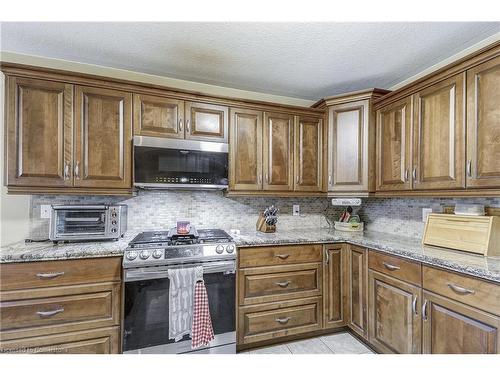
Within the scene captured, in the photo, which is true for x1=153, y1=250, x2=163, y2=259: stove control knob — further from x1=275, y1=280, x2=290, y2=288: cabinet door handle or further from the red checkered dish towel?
x1=275, y1=280, x2=290, y2=288: cabinet door handle

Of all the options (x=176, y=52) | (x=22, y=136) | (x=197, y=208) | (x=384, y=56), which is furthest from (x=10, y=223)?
(x=384, y=56)

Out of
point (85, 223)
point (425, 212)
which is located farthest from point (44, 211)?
point (425, 212)

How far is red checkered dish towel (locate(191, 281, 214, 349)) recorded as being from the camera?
1602mm

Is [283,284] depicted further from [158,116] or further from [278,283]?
[158,116]

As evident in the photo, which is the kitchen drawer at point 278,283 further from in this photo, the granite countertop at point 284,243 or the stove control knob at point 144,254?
the stove control knob at point 144,254

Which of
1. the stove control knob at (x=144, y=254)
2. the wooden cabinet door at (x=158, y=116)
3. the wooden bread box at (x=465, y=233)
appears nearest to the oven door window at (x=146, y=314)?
the stove control knob at (x=144, y=254)

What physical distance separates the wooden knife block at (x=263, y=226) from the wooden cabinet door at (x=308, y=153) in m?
0.44

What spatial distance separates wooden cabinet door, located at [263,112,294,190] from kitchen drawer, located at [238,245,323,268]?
1.94 feet

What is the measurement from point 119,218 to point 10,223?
0.89 meters

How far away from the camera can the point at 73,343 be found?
1472 mm

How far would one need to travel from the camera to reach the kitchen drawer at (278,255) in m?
1.84

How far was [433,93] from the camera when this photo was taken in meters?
1.67

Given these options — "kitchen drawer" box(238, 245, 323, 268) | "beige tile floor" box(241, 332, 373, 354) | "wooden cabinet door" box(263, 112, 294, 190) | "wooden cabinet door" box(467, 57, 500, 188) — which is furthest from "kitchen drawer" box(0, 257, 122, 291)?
"wooden cabinet door" box(467, 57, 500, 188)
